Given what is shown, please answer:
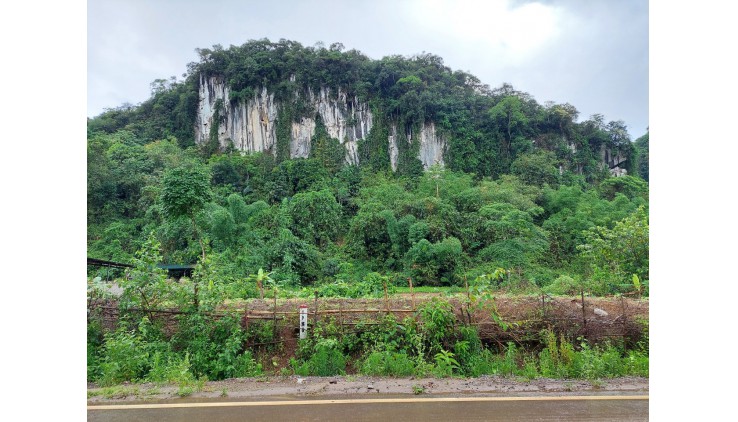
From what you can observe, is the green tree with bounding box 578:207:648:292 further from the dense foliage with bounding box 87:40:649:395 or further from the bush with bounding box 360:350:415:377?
the bush with bounding box 360:350:415:377

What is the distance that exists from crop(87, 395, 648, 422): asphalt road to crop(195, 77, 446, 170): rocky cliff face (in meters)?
36.5

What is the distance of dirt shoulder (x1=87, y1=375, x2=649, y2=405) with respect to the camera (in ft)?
11.8

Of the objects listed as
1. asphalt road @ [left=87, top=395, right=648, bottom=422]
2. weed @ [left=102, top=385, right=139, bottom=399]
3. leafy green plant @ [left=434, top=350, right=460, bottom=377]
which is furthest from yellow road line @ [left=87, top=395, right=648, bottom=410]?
leafy green plant @ [left=434, top=350, right=460, bottom=377]

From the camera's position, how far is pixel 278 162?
123 ft

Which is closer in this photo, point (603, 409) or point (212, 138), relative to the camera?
point (603, 409)

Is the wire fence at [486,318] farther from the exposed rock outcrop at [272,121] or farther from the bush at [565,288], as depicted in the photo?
the exposed rock outcrop at [272,121]

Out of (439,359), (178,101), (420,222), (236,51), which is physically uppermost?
(236,51)

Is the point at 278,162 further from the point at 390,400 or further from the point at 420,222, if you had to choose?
the point at 390,400

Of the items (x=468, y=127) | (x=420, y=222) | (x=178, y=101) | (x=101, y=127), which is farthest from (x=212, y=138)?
(x=420, y=222)

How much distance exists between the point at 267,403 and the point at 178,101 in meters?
46.4

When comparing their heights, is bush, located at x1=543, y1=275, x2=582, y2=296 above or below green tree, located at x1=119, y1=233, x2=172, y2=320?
below

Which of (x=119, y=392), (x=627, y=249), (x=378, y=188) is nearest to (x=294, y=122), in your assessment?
(x=378, y=188)

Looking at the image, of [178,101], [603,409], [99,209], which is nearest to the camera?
[603,409]

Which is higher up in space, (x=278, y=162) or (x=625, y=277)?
(x=278, y=162)
